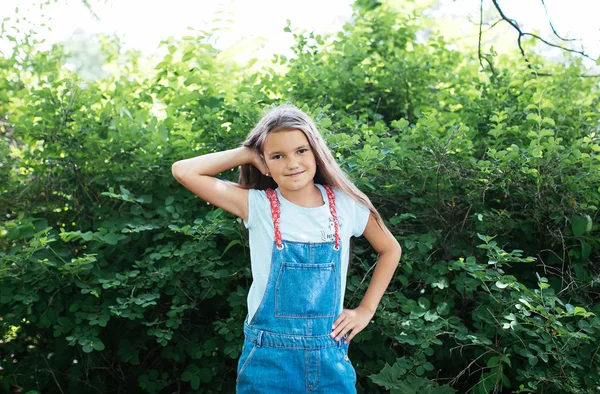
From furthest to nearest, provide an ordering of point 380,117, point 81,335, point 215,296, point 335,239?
point 380,117, point 215,296, point 81,335, point 335,239

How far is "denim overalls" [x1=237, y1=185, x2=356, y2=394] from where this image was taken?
84.7 inches

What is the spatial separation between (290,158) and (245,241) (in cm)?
83

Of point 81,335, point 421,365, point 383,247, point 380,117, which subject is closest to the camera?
point 383,247

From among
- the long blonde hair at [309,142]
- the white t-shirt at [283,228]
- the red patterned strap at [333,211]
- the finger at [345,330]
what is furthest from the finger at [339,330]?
the long blonde hair at [309,142]

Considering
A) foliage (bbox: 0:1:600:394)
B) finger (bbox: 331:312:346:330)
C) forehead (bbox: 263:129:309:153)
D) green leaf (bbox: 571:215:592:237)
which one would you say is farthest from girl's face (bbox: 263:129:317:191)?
green leaf (bbox: 571:215:592:237)

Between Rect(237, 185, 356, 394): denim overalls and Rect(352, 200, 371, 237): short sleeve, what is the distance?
0.19m

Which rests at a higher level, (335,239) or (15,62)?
(15,62)

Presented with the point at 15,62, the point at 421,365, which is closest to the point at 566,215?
the point at 421,365

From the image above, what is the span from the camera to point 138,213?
10.2ft

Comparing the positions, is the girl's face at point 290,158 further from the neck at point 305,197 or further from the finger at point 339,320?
the finger at point 339,320

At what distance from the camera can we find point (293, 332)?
216cm

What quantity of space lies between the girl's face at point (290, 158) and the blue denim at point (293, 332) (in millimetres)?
206

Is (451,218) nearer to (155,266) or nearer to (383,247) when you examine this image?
(383,247)

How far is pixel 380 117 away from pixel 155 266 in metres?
1.41
